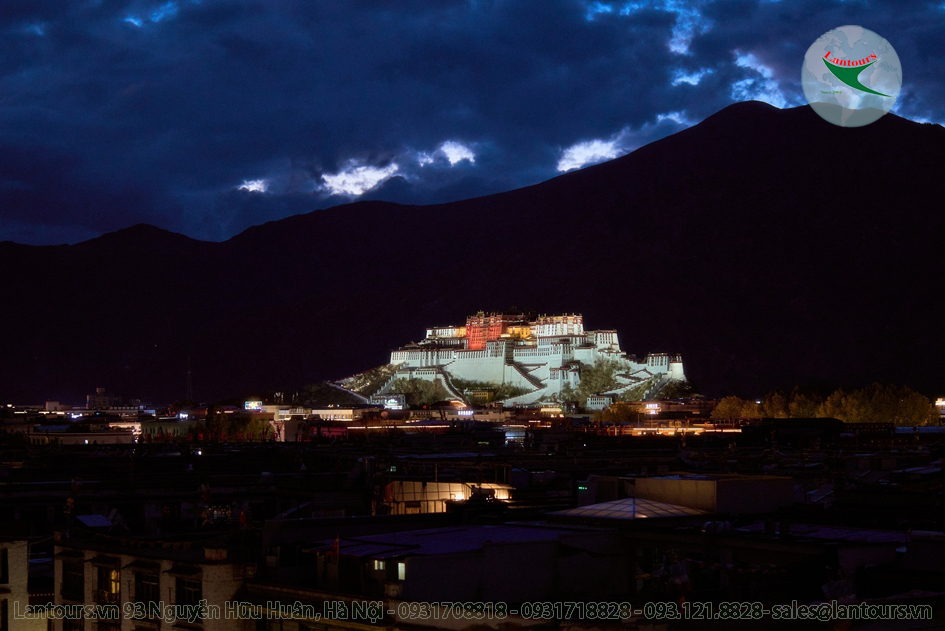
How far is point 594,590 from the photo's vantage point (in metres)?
13.7

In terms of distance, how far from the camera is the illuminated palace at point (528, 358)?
140750mm

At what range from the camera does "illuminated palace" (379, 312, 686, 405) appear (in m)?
141

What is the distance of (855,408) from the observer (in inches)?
4021

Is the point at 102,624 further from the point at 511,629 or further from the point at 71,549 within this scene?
the point at 511,629

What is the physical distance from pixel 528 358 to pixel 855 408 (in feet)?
187

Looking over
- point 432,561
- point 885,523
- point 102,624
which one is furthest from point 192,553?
point 885,523

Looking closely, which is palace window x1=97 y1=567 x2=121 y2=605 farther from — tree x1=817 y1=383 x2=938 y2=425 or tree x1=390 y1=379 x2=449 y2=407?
tree x1=390 y1=379 x2=449 y2=407

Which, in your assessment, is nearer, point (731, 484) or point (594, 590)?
point (594, 590)

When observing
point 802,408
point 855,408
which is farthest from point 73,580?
point 802,408

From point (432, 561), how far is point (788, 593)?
12.6 ft

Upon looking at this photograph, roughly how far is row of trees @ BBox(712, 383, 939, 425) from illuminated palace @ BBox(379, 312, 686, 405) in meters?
22.4

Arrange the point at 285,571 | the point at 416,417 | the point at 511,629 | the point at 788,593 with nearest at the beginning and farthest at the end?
the point at 511,629, the point at 788,593, the point at 285,571, the point at 416,417

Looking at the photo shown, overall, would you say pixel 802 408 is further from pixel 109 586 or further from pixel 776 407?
pixel 109 586

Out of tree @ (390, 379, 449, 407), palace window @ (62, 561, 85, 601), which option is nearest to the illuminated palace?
tree @ (390, 379, 449, 407)
